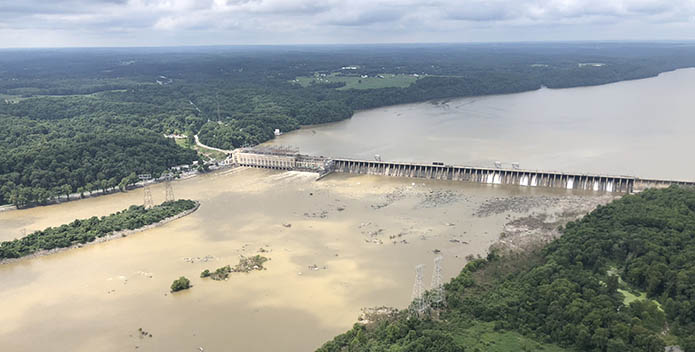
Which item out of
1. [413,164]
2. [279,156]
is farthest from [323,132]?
[413,164]

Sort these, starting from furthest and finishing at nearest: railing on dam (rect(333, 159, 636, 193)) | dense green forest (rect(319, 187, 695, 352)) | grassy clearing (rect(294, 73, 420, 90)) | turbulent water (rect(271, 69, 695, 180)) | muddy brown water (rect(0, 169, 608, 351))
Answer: grassy clearing (rect(294, 73, 420, 90))
turbulent water (rect(271, 69, 695, 180))
railing on dam (rect(333, 159, 636, 193))
muddy brown water (rect(0, 169, 608, 351))
dense green forest (rect(319, 187, 695, 352))

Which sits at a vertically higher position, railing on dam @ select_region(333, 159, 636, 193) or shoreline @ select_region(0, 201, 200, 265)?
railing on dam @ select_region(333, 159, 636, 193)

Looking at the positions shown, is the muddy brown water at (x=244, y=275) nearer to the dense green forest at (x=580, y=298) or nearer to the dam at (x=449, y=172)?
the dam at (x=449, y=172)

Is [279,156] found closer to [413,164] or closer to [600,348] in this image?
[413,164]

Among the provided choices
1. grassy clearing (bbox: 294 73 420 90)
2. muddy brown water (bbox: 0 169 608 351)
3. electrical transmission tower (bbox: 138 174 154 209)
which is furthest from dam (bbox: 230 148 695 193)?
grassy clearing (bbox: 294 73 420 90)

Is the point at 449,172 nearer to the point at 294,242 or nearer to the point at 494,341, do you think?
the point at 294,242

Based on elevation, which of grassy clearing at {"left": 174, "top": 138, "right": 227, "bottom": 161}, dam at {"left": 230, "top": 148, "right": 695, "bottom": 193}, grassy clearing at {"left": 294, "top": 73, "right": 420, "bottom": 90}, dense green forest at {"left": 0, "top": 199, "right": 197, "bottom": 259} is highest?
grassy clearing at {"left": 294, "top": 73, "right": 420, "bottom": 90}

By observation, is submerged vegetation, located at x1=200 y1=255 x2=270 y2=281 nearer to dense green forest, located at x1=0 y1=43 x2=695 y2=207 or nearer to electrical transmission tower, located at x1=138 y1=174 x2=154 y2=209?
electrical transmission tower, located at x1=138 y1=174 x2=154 y2=209
